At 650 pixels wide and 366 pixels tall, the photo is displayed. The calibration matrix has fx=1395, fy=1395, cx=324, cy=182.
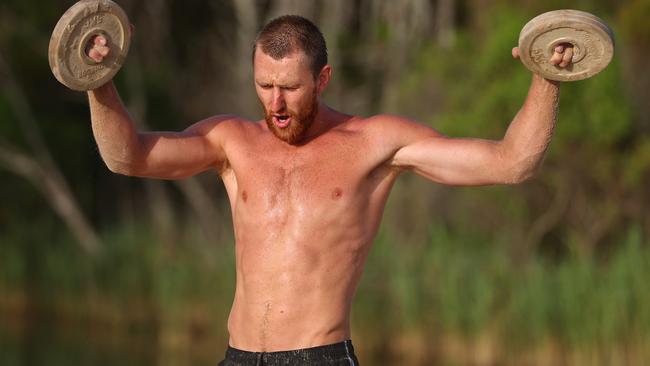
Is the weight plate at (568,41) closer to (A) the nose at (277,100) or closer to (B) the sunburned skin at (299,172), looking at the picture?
(B) the sunburned skin at (299,172)

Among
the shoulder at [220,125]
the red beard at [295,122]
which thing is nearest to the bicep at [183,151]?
the shoulder at [220,125]

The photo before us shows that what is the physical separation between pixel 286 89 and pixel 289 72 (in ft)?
0.17

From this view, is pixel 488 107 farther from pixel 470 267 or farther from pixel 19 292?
pixel 19 292

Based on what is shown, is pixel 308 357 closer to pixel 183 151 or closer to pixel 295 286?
pixel 295 286

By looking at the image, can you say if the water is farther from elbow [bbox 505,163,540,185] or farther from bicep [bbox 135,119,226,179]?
elbow [bbox 505,163,540,185]

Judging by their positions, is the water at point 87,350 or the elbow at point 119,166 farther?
the water at point 87,350

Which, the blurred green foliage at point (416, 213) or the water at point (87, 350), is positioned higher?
the blurred green foliage at point (416, 213)

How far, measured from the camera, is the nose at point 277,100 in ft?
13.0

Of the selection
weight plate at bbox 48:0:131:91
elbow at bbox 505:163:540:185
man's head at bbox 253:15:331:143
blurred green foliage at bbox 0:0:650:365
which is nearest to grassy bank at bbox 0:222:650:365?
blurred green foliage at bbox 0:0:650:365

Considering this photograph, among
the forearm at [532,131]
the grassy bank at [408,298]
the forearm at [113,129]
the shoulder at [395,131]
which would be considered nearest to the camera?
the forearm at [532,131]

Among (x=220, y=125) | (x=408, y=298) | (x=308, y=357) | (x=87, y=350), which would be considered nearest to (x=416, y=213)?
(x=408, y=298)

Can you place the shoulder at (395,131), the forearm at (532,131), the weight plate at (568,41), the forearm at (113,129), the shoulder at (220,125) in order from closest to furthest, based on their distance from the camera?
the weight plate at (568,41), the forearm at (532,131), the forearm at (113,129), the shoulder at (395,131), the shoulder at (220,125)

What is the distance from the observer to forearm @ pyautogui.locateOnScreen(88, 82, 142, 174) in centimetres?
390

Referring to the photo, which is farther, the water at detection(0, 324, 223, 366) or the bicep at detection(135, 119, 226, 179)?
the water at detection(0, 324, 223, 366)
